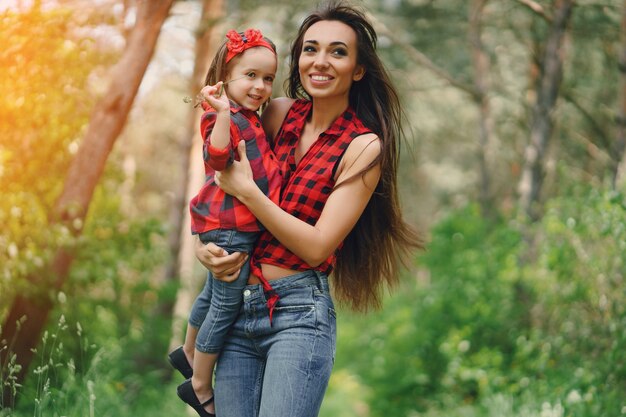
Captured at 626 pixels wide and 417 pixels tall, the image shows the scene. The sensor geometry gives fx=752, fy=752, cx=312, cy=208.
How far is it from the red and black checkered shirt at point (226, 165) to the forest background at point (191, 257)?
2.41ft

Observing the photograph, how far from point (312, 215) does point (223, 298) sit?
0.43 m

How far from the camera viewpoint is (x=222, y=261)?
8.39ft

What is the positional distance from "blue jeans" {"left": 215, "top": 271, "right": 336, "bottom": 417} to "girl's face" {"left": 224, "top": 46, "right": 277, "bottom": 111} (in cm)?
69

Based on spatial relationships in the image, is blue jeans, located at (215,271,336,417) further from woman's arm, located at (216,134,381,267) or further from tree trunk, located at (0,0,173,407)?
tree trunk, located at (0,0,173,407)

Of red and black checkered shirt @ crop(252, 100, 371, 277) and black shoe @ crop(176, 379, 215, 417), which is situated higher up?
red and black checkered shirt @ crop(252, 100, 371, 277)

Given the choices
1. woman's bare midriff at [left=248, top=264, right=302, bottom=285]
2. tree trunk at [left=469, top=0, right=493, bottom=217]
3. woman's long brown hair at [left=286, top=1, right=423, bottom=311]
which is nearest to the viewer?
woman's bare midriff at [left=248, top=264, right=302, bottom=285]

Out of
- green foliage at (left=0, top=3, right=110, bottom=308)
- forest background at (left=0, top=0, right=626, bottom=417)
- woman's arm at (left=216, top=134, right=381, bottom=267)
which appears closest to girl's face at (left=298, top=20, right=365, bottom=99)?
woman's arm at (left=216, top=134, right=381, bottom=267)

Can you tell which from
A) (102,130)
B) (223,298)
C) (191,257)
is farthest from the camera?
Answer: (191,257)

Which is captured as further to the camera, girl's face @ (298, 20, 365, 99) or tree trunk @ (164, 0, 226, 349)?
tree trunk @ (164, 0, 226, 349)

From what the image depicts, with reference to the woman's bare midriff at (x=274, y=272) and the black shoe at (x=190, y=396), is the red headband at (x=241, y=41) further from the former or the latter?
the black shoe at (x=190, y=396)

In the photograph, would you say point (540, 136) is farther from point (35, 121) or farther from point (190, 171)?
point (35, 121)

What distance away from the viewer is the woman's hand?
8.42ft

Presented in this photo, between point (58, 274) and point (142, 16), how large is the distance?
1809 millimetres

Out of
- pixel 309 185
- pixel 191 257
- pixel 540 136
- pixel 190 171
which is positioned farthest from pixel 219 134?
pixel 191 257
